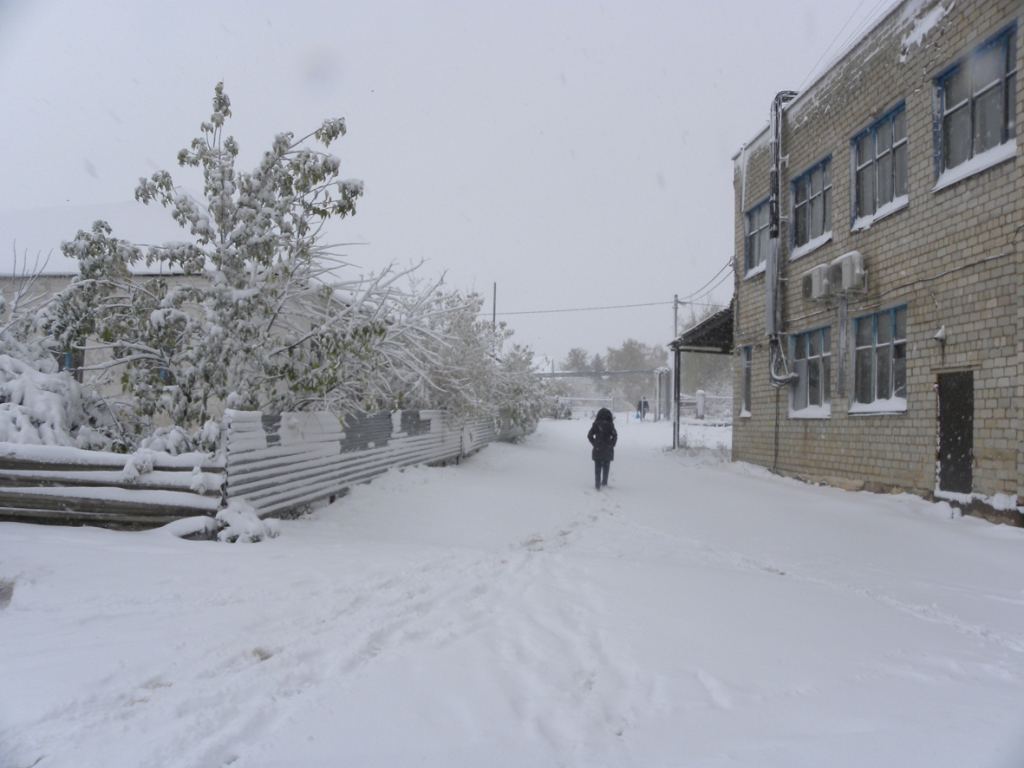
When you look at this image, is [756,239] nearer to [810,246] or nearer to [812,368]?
[810,246]

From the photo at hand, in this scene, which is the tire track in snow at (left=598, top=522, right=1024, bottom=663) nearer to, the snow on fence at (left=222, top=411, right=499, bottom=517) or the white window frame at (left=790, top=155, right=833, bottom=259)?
the snow on fence at (left=222, top=411, right=499, bottom=517)

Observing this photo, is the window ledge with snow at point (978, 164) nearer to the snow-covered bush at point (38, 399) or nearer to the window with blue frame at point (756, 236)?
the window with blue frame at point (756, 236)

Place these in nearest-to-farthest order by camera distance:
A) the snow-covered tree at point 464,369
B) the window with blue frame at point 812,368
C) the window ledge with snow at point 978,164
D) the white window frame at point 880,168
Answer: the window ledge with snow at point 978,164
the white window frame at point 880,168
the window with blue frame at point 812,368
the snow-covered tree at point 464,369

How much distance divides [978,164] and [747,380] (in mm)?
8520

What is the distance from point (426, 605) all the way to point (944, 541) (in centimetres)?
661

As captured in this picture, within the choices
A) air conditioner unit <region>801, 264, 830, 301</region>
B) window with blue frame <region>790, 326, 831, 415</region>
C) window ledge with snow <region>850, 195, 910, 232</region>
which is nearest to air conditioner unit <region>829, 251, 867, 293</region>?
air conditioner unit <region>801, 264, 830, 301</region>

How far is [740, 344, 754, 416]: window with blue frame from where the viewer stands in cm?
1669

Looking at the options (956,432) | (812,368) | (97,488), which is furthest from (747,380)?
(97,488)

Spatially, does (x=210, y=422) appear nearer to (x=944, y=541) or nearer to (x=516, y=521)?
(x=516, y=521)

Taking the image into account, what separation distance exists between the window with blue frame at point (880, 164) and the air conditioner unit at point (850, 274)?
3.02 feet

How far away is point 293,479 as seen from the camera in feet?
25.5

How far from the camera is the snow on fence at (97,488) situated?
19.5 ft

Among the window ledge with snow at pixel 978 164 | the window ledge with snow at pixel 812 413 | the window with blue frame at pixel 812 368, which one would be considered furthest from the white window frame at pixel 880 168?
the window ledge with snow at pixel 812 413

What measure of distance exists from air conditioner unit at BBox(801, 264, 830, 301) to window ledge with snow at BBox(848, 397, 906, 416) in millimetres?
2098
